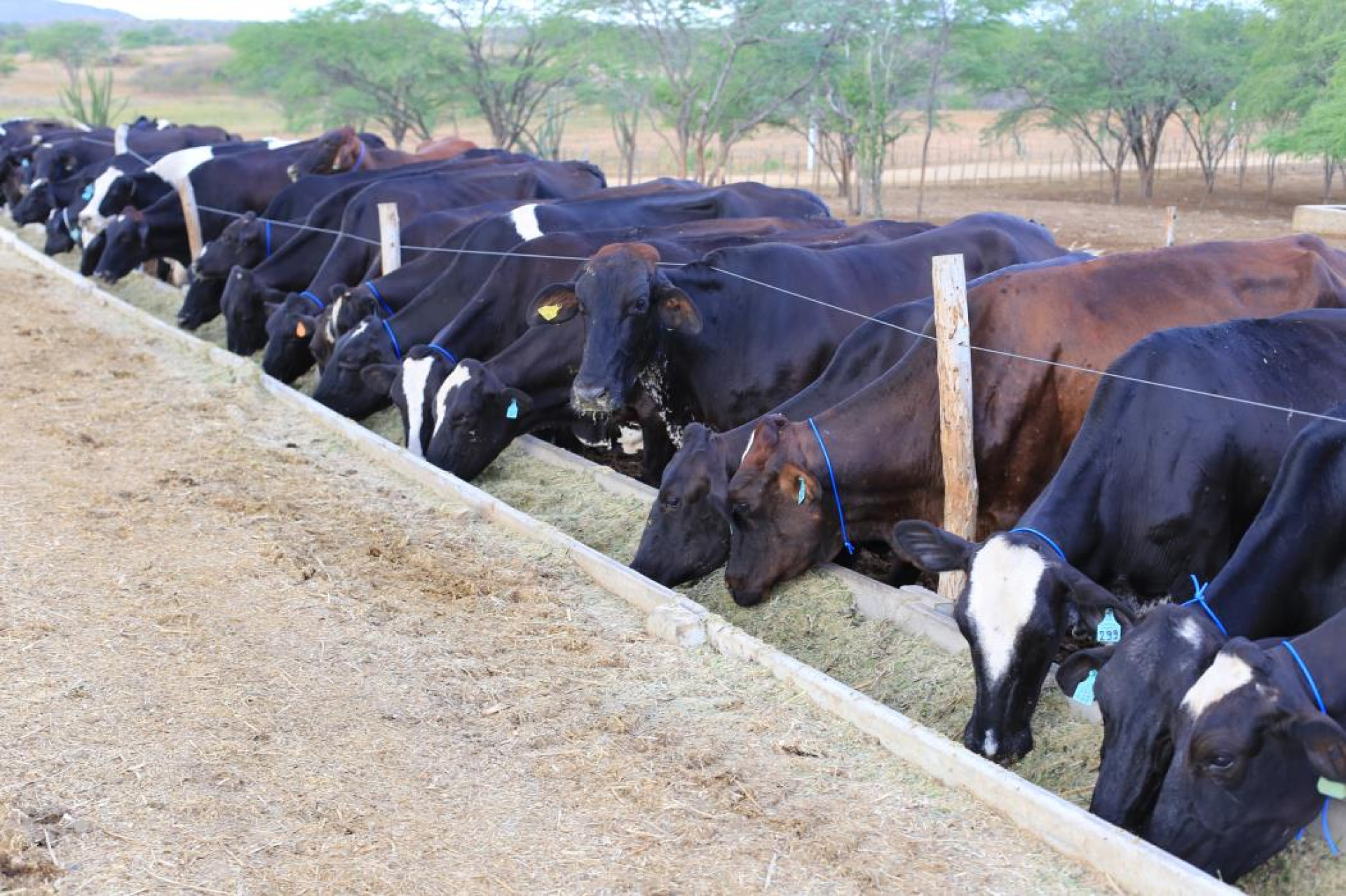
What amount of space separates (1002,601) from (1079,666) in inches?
12.8

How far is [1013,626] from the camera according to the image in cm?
459

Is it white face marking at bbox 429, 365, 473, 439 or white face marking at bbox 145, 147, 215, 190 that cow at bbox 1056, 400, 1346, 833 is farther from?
white face marking at bbox 145, 147, 215, 190

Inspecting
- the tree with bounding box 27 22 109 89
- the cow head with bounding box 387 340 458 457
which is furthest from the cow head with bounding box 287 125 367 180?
the tree with bounding box 27 22 109 89

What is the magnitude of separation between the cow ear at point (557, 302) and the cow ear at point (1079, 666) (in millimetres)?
4164

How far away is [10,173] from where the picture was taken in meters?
22.8

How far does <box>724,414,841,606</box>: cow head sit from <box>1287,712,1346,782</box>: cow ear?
108 inches

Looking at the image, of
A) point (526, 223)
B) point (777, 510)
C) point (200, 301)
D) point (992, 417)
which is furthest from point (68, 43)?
point (992, 417)

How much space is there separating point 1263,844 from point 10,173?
23356 mm

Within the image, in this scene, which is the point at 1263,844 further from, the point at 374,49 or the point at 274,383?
the point at 374,49

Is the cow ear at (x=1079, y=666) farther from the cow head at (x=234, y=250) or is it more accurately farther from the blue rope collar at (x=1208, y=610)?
→ the cow head at (x=234, y=250)

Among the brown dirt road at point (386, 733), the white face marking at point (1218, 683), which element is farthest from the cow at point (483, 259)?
the white face marking at point (1218, 683)

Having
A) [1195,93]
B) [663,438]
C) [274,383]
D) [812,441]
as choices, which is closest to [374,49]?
[1195,93]

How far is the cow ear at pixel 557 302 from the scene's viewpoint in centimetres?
793

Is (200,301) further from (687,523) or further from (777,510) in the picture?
(777,510)
